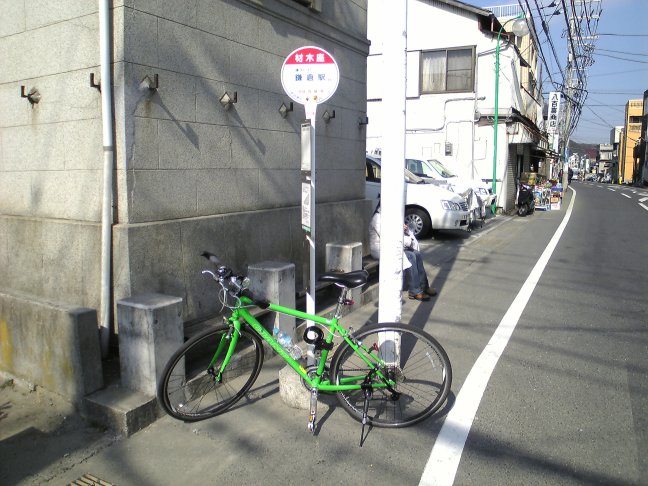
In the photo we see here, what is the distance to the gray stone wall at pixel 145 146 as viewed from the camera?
13.9 ft

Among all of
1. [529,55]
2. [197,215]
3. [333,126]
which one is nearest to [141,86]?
[197,215]

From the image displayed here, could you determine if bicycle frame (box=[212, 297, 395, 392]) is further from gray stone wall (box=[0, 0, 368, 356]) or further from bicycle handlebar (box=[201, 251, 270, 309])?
gray stone wall (box=[0, 0, 368, 356])

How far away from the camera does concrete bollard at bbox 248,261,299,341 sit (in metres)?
4.58

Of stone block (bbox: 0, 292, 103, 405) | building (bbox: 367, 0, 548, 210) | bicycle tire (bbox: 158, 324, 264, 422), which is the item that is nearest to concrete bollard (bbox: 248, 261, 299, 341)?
bicycle tire (bbox: 158, 324, 264, 422)

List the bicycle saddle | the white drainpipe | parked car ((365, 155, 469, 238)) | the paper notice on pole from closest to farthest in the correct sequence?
the bicycle saddle → the paper notice on pole → the white drainpipe → parked car ((365, 155, 469, 238))

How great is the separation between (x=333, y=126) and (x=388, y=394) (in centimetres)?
439

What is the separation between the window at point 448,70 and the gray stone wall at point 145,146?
49.4 feet

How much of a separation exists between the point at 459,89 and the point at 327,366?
1814cm

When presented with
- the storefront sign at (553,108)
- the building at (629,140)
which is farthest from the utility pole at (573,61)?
the building at (629,140)

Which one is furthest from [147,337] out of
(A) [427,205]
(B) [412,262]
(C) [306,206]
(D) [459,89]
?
(D) [459,89]

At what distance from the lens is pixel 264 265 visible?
4773 mm

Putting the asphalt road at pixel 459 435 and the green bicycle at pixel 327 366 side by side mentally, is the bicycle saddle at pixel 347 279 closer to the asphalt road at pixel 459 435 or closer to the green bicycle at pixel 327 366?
the green bicycle at pixel 327 366

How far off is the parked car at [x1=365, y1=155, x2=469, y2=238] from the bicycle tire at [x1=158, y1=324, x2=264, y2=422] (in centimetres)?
757

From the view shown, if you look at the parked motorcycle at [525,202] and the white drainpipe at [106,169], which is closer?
the white drainpipe at [106,169]
